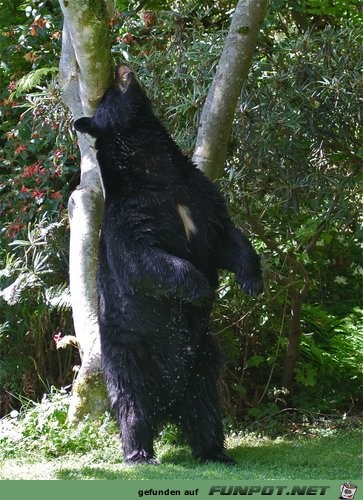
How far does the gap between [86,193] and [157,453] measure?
2198 mm

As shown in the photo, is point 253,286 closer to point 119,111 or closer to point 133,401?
point 133,401

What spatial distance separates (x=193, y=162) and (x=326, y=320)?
3.09m

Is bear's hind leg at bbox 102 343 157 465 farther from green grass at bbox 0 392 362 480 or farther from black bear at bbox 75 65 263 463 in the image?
green grass at bbox 0 392 362 480

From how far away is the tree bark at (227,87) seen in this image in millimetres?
6875

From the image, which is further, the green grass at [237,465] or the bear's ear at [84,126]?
the bear's ear at [84,126]

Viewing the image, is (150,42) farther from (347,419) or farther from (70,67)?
(347,419)

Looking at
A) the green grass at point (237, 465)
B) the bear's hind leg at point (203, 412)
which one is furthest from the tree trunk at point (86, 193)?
the bear's hind leg at point (203, 412)

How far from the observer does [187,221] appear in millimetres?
6488

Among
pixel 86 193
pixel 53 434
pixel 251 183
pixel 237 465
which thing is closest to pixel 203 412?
pixel 237 465

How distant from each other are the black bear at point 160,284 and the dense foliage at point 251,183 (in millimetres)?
1074

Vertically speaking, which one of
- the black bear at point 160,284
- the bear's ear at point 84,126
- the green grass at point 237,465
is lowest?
the green grass at point 237,465

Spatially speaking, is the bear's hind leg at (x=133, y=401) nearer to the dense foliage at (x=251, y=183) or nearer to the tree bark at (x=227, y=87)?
the tree bark at (x=227, y=87)

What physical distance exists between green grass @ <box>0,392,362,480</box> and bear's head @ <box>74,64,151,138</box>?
7.29 ft

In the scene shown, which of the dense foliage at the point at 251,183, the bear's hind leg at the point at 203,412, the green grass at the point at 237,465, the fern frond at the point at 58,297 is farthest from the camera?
the fern frond at the point at 58,297
